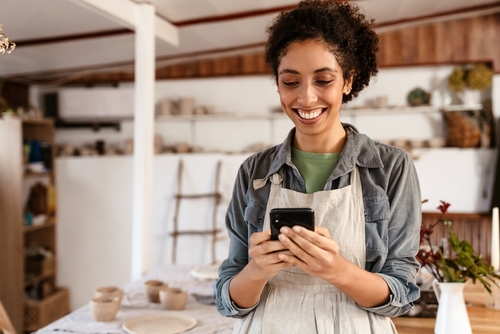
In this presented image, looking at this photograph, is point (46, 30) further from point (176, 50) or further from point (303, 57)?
point (303, 57)

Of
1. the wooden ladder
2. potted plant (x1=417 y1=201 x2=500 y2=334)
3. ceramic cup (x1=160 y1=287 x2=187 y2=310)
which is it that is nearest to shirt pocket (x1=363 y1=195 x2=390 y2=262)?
potted plant (x1=417 y1=201 x2=500 y2=334)

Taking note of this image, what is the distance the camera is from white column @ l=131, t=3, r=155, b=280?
3.88 metres

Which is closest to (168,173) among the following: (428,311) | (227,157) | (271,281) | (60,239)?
(227,157)

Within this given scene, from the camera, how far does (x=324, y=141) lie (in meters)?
1.44

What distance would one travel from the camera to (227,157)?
18.4ft

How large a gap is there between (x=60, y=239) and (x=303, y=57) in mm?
5215

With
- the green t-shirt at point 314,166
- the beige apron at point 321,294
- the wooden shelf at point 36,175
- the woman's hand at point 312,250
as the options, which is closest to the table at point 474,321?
the beige apron at point 321,294

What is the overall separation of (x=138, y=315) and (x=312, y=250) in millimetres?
1464

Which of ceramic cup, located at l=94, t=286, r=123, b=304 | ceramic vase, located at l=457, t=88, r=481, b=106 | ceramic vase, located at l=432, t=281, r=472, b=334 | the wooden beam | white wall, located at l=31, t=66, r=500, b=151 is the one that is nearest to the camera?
ceramic vase, located at l=432, t=281, r=472, b=334

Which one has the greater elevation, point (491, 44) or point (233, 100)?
point (491, 44)

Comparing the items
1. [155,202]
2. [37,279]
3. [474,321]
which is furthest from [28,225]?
[474,321]

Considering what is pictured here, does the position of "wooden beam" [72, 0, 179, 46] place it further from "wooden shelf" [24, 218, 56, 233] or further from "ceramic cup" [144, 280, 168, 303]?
"wooden shelf" [24, 218, 56, 233]

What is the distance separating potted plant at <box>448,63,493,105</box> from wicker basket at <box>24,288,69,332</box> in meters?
4.41

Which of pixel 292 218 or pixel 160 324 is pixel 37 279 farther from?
pixel 292 218
